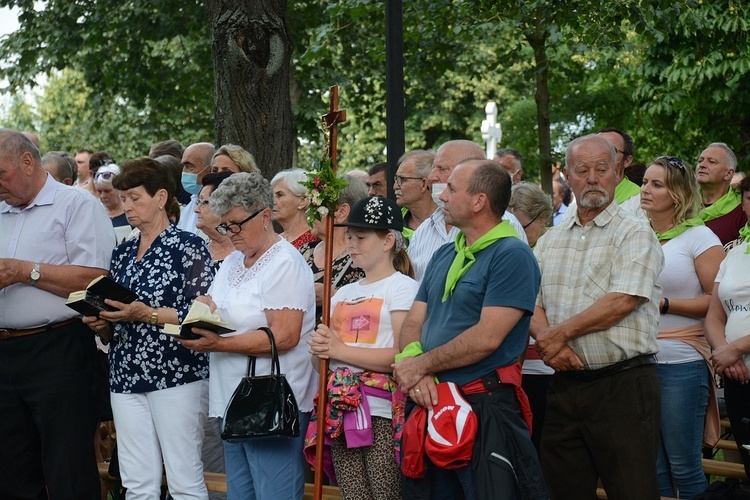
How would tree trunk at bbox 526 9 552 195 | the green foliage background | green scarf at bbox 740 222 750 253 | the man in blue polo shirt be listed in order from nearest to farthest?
the man in blue polo shirt < green scarf at bbox 740 222 750 253 < tree trunk at bbox 526 9 552 195 < the green foliage background

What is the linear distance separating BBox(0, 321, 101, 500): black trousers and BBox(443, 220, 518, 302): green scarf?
2.45m

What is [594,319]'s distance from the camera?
15.9 feet

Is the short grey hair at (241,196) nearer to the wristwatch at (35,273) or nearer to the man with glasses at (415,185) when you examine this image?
the wristwatch at (35,273)

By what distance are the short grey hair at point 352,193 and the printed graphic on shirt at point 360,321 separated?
121cm

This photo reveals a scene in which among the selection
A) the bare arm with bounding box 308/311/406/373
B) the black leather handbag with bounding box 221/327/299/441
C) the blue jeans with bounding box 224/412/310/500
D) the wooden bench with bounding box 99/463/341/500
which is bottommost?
the wooden bench with bounding box 99/463/341/500

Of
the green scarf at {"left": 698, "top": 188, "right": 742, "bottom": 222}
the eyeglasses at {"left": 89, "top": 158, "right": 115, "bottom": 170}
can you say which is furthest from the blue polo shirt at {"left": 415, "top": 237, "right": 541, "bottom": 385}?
the eyeglasses at {"left": 89, "top": 158, "right": 115, "bottom": 170}

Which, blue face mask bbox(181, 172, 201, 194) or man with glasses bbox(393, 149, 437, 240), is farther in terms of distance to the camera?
blue face mask bbox(181, 172, 201, 194)

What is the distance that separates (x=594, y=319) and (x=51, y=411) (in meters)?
3.18

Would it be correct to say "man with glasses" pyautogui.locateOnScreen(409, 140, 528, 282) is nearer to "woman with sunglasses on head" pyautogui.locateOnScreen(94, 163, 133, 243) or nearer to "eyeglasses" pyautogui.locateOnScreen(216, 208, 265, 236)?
"eyeglasses" pyautogui.locateOnScreen(216, 208, 265, 236)

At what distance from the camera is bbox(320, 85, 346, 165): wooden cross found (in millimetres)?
5184

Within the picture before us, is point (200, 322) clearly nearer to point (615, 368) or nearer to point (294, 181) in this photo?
point (294, 181)

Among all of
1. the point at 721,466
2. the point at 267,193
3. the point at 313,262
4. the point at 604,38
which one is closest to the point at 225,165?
the point at 313,262

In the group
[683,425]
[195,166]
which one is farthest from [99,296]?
[683,425]

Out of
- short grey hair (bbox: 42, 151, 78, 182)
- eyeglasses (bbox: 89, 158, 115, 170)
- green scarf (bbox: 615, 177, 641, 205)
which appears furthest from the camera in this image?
eyeglasses (bbox: 89, 158, 115, 170)
